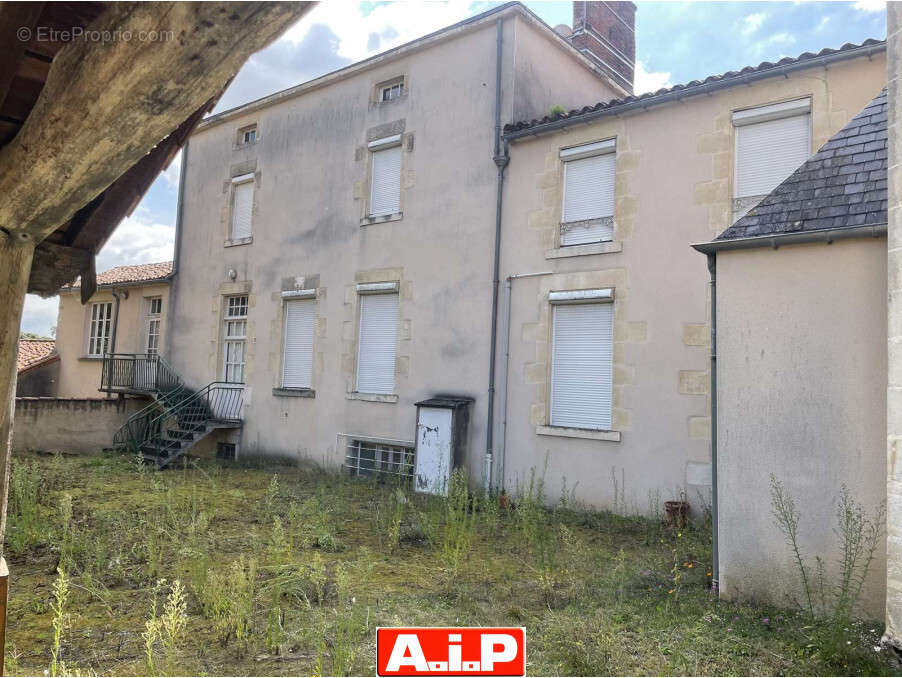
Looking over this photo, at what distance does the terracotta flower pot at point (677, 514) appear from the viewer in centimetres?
761

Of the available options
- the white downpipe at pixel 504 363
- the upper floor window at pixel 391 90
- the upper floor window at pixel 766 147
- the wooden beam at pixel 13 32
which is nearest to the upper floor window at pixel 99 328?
the upper floor window at pixel 391 90

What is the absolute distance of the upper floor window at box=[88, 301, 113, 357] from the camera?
56.2 ft

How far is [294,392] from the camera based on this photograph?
1264cm

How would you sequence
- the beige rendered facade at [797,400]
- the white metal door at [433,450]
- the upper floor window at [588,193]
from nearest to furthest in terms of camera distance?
1. the beige rendered facade at [797,400]
2. the upper floor window at [588,193]
3. the white metal door at [433,450]

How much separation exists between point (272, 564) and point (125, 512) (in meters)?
2.89

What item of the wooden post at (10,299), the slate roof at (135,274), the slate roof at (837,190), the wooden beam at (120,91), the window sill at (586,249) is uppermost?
the slate roof at (135,274)

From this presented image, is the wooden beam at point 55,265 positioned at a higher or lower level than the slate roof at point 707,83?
lower

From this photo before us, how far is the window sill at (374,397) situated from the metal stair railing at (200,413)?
306 cm

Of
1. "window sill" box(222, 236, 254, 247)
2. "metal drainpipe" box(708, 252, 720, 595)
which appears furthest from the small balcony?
"metal drainpipe" box(708, 252, 720, 595)

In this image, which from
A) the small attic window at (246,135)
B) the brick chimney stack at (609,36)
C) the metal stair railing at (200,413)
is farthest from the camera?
the small attic window at (246,135)

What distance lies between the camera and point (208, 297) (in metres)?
14.6

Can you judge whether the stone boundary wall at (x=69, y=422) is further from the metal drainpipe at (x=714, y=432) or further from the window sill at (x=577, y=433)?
the metal drainpipe at (x=714, y=432)

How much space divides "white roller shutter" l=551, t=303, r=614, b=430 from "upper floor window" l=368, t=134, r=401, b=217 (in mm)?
3873

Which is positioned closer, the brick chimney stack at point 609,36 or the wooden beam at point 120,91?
the wooden beam at point 120,91
